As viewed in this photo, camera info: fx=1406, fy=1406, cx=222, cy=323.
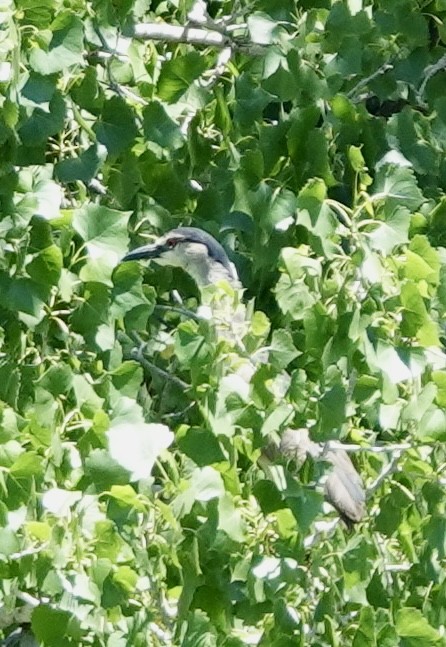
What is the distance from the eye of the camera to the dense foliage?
2.07m

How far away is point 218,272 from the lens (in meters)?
3.45

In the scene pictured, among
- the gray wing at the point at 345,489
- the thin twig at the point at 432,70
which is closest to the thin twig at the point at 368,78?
the thin twig at the point at 432,70

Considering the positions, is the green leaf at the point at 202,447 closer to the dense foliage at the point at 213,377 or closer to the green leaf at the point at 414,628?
the dense foliage at the point at 213,377

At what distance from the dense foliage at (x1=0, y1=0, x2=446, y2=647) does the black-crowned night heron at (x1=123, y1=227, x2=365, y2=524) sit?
0.39ft

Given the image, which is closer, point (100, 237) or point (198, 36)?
point (100, 237)

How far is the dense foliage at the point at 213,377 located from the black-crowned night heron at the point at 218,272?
0.12 meters

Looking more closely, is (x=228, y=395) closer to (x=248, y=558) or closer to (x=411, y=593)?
(x=248, y=558)

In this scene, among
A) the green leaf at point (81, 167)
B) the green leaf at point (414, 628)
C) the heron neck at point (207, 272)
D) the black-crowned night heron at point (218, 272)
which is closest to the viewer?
the green leaf at point (414, 628)

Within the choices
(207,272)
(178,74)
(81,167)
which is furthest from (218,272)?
(81,167)

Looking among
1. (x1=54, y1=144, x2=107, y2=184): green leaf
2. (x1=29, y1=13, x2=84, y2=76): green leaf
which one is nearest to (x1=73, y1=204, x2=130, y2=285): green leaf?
(x1=29, y1=13, x2=84, y2=76): green leaf

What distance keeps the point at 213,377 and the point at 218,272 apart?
136 centimetres

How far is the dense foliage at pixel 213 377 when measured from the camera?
6.81ft

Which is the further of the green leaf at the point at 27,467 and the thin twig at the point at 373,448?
the thin twig at the point at 373,448

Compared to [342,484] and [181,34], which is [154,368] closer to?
[342,484]
